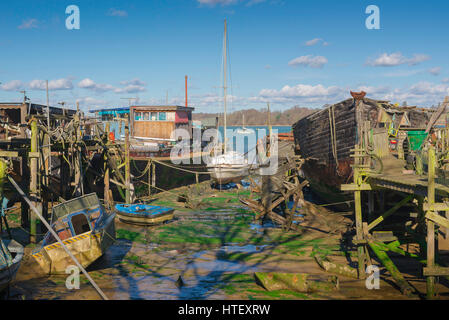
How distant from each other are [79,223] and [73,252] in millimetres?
2586

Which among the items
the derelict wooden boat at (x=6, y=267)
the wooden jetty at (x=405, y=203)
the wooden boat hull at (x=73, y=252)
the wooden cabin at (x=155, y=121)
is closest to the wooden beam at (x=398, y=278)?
the wooden jetty at (x=405, y=203)

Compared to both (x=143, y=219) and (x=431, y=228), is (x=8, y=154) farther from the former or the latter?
(x=431, y=228)

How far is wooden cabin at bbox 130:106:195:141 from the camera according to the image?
114 ft

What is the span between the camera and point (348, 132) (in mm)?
15992

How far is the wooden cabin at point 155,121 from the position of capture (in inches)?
1372

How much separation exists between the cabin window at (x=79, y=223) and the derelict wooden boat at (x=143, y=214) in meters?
4.16

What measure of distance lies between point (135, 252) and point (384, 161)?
31.7 ft

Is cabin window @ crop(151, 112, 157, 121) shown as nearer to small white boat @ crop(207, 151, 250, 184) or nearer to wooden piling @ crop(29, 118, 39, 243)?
small white boat @ crop(207, 151, 250, 184)

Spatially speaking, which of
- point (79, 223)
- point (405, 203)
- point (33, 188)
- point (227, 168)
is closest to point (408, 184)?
point (405, 203)

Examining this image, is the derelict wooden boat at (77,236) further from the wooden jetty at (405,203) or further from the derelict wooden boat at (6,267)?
the wooden jetty at (405,203)

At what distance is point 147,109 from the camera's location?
34.9 metres

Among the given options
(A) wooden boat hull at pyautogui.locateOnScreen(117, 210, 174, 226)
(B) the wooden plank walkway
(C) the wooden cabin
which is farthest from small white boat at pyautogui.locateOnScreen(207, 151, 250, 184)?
(B) the wooden plank walkway

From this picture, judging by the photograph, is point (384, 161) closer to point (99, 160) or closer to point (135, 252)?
point (135, 252)

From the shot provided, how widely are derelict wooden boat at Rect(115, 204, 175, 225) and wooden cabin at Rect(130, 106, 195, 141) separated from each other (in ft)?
55.9
